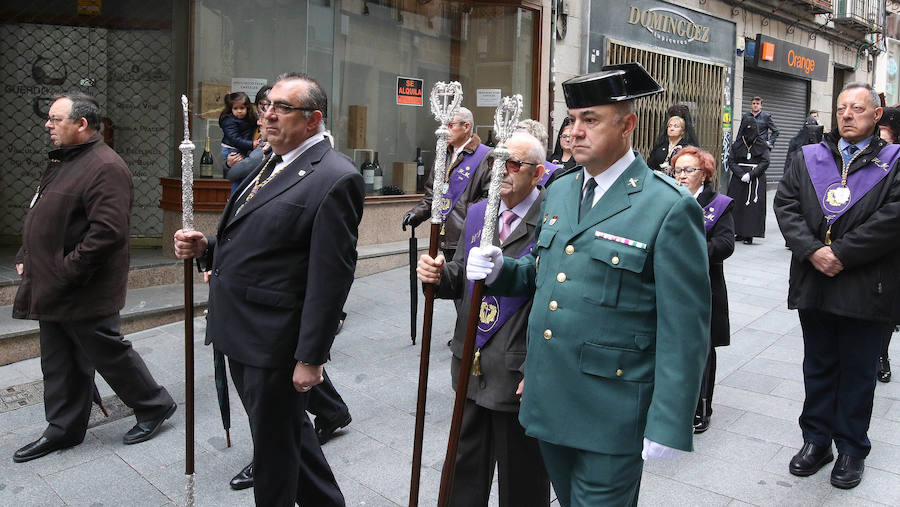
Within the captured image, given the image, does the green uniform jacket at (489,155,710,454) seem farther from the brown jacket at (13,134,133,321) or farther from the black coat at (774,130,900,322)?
the brown jacket at (13,134,133,321)

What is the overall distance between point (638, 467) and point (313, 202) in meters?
1.58

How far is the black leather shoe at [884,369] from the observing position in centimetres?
616

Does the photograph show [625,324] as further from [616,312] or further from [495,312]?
[495,312]

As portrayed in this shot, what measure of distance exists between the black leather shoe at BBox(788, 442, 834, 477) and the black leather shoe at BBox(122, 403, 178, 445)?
12.1 ft

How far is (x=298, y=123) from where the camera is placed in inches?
131

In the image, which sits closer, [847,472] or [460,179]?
[847,472]

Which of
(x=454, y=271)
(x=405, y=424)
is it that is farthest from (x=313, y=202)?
(x=405, y=424)

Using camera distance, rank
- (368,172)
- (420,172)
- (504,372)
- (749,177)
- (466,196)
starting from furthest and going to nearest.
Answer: (749,177) < (420,172) < (368,172) < (466,196) < (504,372)

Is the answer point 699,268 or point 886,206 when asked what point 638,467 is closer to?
point 699,268

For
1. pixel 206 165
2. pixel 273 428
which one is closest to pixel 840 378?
pixel 273 428

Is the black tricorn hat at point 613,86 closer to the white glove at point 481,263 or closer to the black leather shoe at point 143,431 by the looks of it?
the white glove at point 481,263

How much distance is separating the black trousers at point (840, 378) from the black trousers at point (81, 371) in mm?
3861

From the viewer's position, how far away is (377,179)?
10.4 m

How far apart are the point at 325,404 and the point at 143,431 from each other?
1.13 meters
